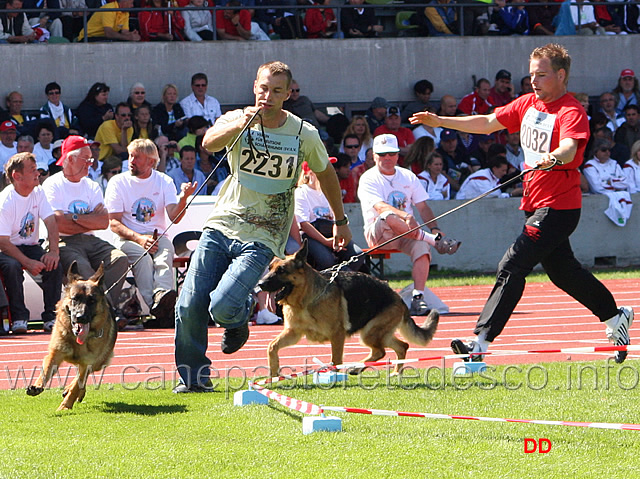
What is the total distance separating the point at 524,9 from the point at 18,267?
46.0 feet

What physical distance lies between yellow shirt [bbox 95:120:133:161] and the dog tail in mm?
9115

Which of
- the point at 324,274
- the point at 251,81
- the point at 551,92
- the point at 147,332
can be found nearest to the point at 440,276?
the point at 251,81

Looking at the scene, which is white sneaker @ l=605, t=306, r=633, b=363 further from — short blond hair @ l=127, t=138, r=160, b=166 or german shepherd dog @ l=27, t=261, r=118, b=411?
short blond hair @ l=127, t=138, r=160, b=166

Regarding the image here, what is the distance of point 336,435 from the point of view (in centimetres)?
569

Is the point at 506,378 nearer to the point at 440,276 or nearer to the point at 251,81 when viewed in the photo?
the point at 440,276

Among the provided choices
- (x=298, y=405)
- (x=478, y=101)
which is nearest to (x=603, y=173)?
(x=478, y=101)

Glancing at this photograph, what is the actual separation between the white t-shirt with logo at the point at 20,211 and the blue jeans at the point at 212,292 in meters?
4.80

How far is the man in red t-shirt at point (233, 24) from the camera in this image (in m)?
19.8

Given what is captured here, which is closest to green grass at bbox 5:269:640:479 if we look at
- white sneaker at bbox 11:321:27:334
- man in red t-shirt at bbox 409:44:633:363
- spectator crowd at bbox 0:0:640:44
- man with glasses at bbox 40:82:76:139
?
man in red t-shirt at bbox 409:44:633:363

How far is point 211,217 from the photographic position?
23.4 feet

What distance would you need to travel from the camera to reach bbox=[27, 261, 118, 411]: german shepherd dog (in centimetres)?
691

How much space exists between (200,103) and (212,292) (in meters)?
11.6

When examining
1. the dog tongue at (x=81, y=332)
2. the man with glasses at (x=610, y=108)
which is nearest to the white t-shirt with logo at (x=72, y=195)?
the dog tongue at (x=81, y=332)

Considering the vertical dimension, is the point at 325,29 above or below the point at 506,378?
above
